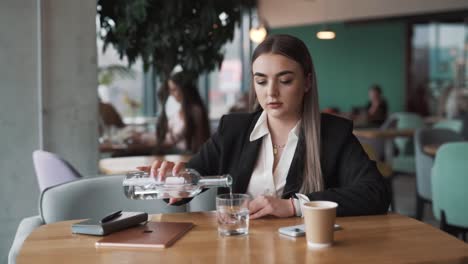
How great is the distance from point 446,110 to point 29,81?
34.0 feet

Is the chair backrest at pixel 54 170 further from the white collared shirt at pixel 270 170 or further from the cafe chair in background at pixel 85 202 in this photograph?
the white collared shirt at pixel 270 170

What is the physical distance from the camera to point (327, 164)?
214 centimetres

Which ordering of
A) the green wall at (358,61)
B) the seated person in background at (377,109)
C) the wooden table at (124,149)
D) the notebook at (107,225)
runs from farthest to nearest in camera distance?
Result: 1. the green wall at (358,61)
2. the seated person in background at (377,109)
3. the wooden table at (124,149)
4. the notebook at (107,225)

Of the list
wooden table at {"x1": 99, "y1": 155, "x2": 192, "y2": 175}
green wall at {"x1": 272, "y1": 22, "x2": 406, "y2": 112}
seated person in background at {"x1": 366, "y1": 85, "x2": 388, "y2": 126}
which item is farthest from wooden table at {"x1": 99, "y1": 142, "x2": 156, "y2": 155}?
green wall at {"x1": 272, "y1": 22, "x2": 406, "y2": 112}

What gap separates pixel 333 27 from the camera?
13094mm

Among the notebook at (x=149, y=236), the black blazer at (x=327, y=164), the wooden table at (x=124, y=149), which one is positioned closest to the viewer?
the notebook at (x=149, y=236)

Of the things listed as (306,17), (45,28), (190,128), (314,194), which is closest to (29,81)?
(45,28)

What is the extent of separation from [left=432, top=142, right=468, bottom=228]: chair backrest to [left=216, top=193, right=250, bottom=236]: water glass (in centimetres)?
239

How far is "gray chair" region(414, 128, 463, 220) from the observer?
484cm

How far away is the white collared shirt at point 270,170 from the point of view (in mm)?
2174

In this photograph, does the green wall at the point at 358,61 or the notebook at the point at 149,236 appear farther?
the green wall at the point at 358,61

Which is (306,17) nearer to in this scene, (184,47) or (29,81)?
(184,47)

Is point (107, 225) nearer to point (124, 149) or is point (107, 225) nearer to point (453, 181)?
point (453, 181)

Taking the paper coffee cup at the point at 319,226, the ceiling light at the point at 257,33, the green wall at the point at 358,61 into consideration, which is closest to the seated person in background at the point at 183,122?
the paper coffee cup at the point at 319,226
